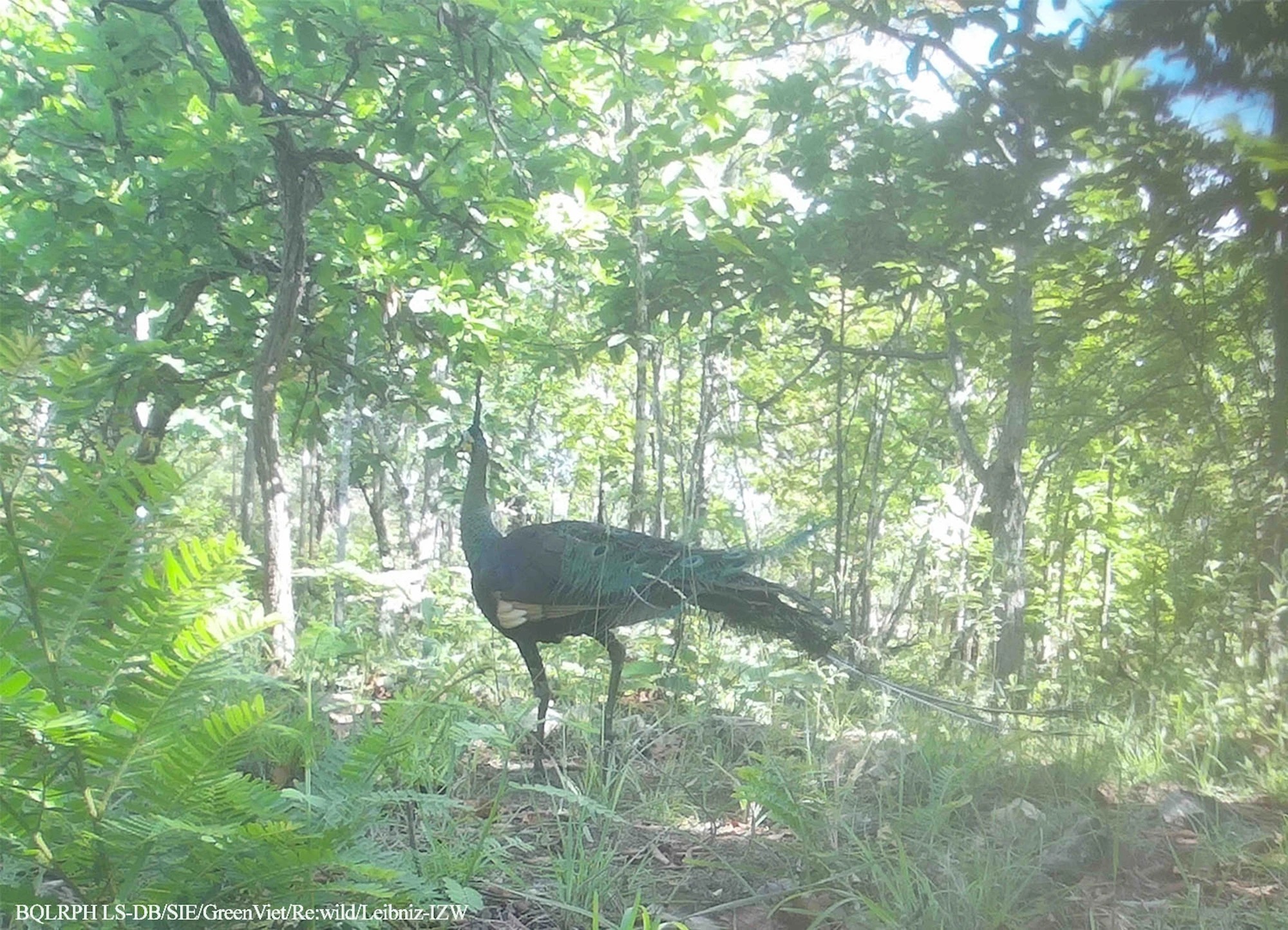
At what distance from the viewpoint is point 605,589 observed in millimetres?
2145

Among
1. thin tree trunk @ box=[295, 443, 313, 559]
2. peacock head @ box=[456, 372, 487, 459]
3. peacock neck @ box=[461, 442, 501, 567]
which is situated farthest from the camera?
thin tree trunk @ box=[295, 443, 313, 559]

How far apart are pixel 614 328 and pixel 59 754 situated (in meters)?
1.34

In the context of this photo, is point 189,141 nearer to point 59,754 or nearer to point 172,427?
point 172,427

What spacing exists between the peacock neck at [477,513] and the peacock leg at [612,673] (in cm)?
44

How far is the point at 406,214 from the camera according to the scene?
102 inches

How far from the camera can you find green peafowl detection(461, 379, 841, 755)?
6.39 ft

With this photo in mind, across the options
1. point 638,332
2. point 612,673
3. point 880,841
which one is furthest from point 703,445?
point 880,841

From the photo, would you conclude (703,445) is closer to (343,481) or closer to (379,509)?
(343,481)

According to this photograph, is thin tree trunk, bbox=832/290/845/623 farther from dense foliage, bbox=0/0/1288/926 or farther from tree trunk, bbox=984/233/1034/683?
tree trunk, bbox=984/233/1034/683

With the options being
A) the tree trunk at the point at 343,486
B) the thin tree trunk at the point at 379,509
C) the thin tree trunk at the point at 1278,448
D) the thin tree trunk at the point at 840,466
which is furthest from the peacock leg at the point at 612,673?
the thin tree trunk at the point at 379,509

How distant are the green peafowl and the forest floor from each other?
9.5 inches

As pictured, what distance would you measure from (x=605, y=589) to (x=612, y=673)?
0.22 m

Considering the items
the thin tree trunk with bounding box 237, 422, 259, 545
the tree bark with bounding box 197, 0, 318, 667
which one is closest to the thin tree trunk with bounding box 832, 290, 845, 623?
the tree bark with bounding box 197, 0, 318, 667

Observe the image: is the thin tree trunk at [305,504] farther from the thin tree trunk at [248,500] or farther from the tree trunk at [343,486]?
the thin tree trunk at [248,500]
